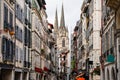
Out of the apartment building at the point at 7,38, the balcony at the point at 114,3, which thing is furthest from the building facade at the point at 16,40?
the balcony at the point at 114,3

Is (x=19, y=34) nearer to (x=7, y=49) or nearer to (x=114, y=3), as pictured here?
(x=7, y=49)

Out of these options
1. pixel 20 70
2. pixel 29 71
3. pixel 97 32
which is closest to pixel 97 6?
pixel 97 32

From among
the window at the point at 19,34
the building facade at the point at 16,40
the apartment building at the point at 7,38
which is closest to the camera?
the apartment building at the point at 7,38

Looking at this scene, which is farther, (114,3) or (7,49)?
(7,49)

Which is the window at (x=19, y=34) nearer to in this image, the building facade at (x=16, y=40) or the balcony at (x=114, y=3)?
the building facade at (x=16, y=40)

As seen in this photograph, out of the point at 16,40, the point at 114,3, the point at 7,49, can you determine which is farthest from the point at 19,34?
the point at 114,3

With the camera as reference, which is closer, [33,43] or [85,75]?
[33,43]

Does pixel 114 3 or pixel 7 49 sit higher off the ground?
pixel 114 3

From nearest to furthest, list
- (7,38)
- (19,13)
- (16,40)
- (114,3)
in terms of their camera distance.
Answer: (114,3)
(7,38)
(16,40)
(19,13)

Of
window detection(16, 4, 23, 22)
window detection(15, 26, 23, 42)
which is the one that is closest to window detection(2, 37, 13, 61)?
window detection(15, 26, 23, 42)

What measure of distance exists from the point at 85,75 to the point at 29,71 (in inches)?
892

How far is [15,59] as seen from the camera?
135ft

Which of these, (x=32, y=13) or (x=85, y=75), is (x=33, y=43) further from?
(x=85, y=75)

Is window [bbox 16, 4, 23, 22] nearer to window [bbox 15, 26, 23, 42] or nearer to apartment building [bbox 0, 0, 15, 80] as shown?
window [bbox 15, 26, 23, 42]
